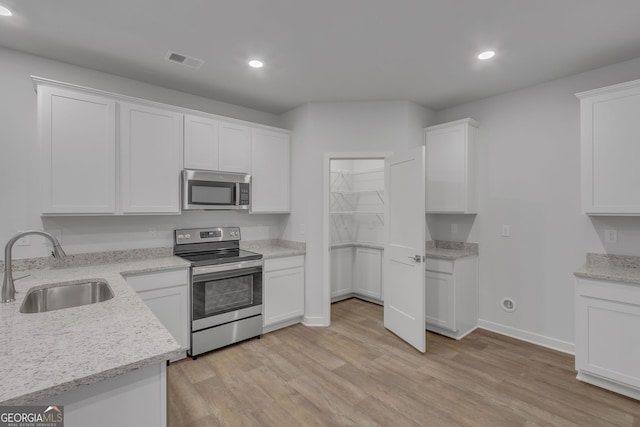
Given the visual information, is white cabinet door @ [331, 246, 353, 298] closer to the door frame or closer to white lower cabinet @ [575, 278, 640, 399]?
the door frame

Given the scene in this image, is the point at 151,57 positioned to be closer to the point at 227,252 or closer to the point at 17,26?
the point at 17,26

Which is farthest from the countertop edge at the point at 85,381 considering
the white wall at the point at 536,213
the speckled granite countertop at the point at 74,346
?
the white wall at the point at 536,213

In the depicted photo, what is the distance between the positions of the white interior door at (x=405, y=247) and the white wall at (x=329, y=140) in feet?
1.21

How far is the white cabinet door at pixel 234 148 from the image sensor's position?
10.7 feet

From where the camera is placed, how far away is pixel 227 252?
343cm

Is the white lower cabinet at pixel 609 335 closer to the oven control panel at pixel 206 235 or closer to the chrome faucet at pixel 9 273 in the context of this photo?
the oven control panel at pixel 206 235

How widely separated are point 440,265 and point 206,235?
2.68 meters

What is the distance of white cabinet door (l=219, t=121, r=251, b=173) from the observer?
327cm

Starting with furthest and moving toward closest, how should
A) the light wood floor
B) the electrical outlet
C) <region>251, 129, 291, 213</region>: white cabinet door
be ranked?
<region>251, 129, 291, 213</region>: white cabinet door < the electrical outlet < the light wood floor

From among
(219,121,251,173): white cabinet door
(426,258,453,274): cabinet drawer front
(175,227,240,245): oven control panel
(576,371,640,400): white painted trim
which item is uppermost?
(219,121,251,173): white cabinet door

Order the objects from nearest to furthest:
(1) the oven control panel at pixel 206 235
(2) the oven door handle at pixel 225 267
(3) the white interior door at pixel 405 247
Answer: (2) the oven door handle at pixel 225 267, (3) the white interior door at pixel 405 247, (1) the oven control panel at pixel 206 235

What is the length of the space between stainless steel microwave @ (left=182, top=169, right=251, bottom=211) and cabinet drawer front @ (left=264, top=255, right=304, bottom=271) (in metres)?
0.70

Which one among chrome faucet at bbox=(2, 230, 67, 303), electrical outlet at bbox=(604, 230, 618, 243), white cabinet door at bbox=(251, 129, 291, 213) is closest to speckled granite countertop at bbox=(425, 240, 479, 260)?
electrical outlet at bbox=(604, 230, 618, 243)

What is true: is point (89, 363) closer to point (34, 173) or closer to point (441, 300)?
point (34, 173)
